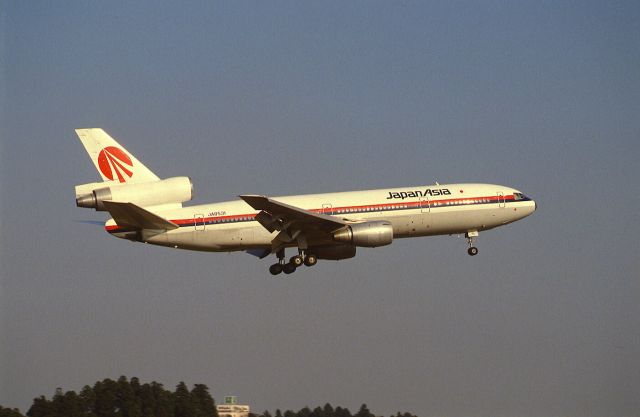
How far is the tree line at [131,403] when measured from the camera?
247 feet

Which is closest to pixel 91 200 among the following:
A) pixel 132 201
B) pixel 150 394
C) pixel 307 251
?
pixel 132 201

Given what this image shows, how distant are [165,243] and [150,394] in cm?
2918

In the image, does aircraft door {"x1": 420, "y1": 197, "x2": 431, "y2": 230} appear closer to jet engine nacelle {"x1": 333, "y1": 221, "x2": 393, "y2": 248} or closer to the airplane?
the airplane

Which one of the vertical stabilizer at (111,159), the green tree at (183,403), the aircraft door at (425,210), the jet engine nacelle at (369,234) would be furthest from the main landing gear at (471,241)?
the green tree at (183,403)

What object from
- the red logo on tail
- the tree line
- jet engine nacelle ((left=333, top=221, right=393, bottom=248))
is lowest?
the tree line

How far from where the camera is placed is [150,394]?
8338 centimetres

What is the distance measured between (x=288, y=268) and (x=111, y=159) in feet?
38.1

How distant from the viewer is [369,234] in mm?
56844

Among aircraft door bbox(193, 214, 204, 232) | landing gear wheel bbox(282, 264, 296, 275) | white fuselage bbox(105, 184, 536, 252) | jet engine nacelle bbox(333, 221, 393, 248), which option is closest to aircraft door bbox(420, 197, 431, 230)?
white fuselage bbox(105, 184, 536, 252)

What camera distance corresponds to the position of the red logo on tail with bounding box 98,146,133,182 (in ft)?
192

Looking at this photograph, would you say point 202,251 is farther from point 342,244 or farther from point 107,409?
point 107,409

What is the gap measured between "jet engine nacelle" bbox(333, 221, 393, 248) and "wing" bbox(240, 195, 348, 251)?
56 cm

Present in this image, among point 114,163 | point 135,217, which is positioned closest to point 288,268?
point 135,217

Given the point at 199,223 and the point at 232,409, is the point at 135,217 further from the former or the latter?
the point at 232,409
